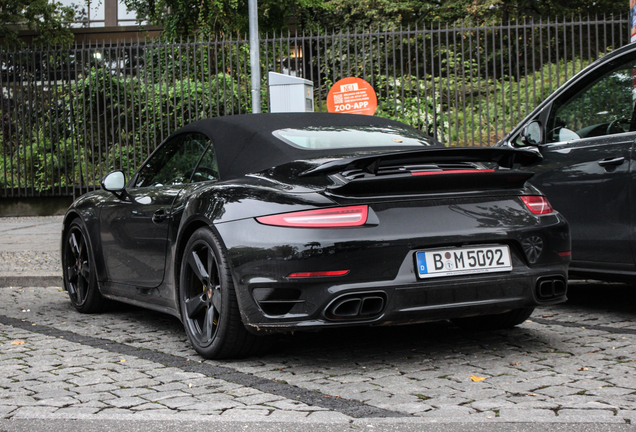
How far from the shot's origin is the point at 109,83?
48.0 feet

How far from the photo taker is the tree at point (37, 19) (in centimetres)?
2450

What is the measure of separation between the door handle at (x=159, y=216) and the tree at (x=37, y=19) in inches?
847

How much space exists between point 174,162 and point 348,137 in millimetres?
1201

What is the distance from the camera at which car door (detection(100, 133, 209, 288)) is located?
185 inches

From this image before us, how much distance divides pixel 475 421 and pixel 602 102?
123 inches

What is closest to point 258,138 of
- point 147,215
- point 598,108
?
point 147,215

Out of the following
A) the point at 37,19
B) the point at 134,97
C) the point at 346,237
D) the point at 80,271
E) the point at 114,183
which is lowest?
the point at 80,271

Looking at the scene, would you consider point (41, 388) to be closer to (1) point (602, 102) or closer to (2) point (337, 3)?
(1) point (602, 102)

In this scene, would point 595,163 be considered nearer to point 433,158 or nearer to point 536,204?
point 536,204

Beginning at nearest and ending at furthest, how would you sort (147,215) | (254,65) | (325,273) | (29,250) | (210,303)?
(325,273) < (210,303) < (147,215) < (29,250) < (254,65)

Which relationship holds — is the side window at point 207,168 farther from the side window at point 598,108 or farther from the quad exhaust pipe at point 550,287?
the side window at point 598,108

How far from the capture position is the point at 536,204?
13.2ft

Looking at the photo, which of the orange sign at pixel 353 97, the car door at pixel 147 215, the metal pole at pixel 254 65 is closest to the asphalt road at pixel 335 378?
the car door at pixel 147 215

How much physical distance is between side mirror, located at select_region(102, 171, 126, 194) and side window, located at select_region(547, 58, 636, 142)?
296 cm
